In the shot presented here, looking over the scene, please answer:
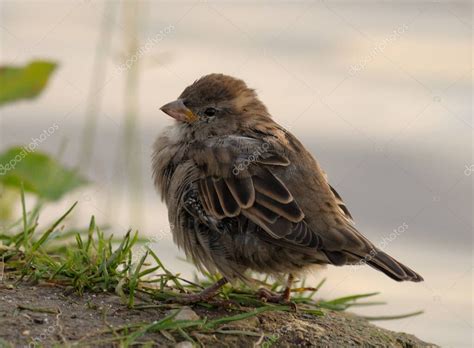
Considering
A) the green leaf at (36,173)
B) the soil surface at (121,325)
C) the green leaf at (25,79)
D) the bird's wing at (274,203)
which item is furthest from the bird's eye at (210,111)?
the green leaf at (25,79)

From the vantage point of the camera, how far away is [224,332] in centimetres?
537

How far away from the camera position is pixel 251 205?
5809 millimetres

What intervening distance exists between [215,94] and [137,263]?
135cm

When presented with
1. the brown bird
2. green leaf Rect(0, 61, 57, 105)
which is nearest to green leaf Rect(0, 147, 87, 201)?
green leaf Rect(0, 61, 57, 105)

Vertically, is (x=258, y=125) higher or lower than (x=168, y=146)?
higher

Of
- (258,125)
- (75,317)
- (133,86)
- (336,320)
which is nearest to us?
(75,317)

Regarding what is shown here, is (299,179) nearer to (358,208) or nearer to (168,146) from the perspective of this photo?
(168,146)

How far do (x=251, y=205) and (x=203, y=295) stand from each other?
59 cm

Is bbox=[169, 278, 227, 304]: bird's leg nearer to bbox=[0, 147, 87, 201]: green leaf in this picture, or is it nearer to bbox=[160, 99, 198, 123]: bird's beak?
bbox=[160, 99, 198, 123]: bird's beak

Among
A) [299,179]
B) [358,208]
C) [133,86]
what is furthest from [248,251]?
[358,208]

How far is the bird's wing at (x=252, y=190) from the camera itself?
569cm

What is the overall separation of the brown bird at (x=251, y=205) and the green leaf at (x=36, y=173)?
0.99 m

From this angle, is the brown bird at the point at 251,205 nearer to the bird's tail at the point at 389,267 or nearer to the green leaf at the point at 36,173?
the bird's tail at the point at 389,267

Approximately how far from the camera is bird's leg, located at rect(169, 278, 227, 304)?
580 centimetres
